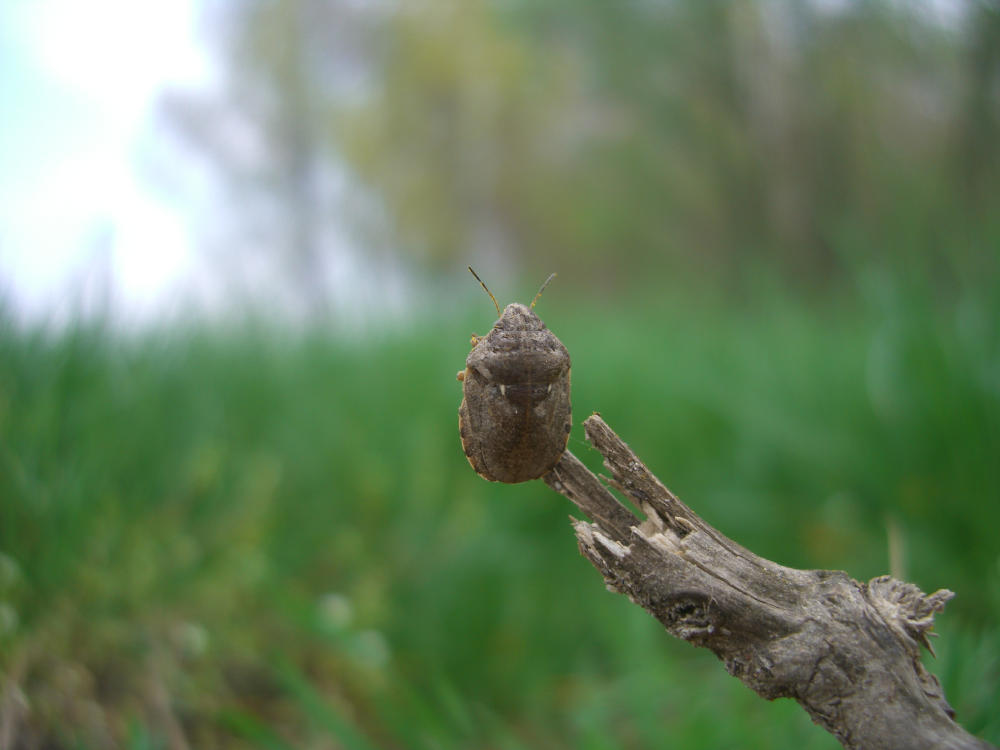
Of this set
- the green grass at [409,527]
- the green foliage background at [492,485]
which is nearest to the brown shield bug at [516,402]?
the green grass at [409,527]

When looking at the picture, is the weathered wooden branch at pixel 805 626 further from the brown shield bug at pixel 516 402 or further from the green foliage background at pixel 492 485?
the green foliage background at pixel 492 485

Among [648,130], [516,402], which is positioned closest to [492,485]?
[516,402]

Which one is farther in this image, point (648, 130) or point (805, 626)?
point (648, 130)

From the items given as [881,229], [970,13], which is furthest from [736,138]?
[970,13]

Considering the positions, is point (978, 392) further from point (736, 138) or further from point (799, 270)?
point (736, 138)

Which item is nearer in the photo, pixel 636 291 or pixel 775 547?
pixel 775 547

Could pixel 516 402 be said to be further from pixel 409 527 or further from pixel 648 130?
pixel 648 130

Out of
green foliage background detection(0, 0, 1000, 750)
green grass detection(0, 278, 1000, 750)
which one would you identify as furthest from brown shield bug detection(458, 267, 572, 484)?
green foliage background detection(0, 0, 1000, 750)
